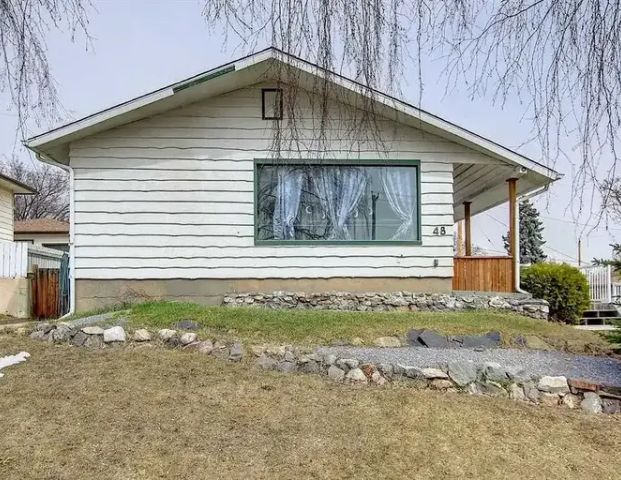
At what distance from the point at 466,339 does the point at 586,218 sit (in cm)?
496

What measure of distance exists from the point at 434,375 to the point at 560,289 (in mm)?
7452

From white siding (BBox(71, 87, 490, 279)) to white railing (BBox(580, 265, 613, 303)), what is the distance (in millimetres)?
7574

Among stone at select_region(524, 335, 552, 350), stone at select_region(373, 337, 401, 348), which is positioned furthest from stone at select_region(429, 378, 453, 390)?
stone at select_region(524, 335, 552, 350)

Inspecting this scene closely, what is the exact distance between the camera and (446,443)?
4.20 meters

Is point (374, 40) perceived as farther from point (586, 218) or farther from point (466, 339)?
point (466, 339)

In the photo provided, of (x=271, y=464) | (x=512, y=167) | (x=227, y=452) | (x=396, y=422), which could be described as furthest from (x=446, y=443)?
(x=512, y=167)

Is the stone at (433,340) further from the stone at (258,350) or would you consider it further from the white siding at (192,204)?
the white siding at (192,204)

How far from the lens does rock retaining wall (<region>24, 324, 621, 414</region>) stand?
5.27 m

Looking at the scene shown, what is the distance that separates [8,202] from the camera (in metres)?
19.7

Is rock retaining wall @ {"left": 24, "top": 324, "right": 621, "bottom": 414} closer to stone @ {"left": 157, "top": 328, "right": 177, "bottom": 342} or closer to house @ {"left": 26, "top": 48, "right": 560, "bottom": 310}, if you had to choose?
stone @ {"left": 157, "top": 328, "right": 177, "bottom": 342}

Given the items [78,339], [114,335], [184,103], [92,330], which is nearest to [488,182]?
[184,103]

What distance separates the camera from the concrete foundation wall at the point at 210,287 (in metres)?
9.42

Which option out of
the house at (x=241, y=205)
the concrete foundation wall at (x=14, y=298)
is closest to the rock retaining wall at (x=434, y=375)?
the house at (x=241, y=205)

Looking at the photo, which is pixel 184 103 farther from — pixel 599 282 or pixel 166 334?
pixel 599 282
